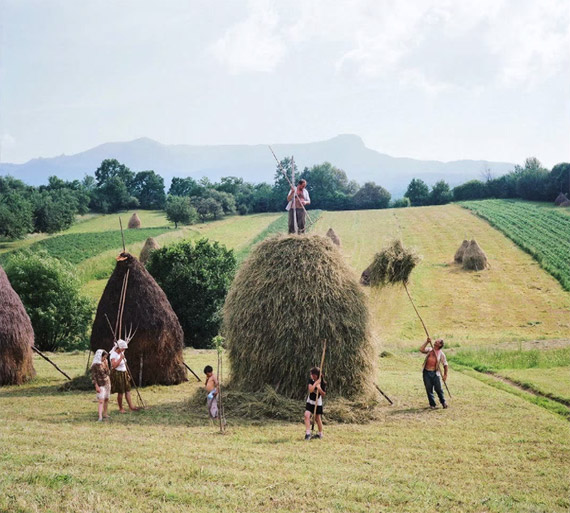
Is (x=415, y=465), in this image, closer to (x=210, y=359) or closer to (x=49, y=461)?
(x=49, y=461)

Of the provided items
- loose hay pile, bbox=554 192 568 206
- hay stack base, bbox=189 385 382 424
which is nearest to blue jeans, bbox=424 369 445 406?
hay stack base, bbox=189 385 382 424

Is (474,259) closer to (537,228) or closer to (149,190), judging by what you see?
(537,228)

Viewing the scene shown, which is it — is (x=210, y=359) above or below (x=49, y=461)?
below

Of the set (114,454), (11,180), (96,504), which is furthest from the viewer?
(11,180)

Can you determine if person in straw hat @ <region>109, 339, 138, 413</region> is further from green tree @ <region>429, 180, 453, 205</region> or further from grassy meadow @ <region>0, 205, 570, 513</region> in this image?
green tree @ <region>429, 180, 453, 205</region>

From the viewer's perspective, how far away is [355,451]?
38.9 feet

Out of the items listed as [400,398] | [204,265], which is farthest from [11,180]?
[400,398]

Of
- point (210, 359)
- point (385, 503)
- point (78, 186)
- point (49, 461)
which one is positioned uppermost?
point (78, 186)

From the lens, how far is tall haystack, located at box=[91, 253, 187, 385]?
19.3m

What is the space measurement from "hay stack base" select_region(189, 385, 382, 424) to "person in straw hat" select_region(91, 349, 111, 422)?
2385mm

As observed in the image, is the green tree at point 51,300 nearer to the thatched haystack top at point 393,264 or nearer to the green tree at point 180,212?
the thatched haystack top at point 393,264

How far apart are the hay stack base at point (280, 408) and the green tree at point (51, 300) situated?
81.1ft

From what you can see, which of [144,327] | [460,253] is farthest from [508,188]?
[144,327]

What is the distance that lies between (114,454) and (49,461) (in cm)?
111
